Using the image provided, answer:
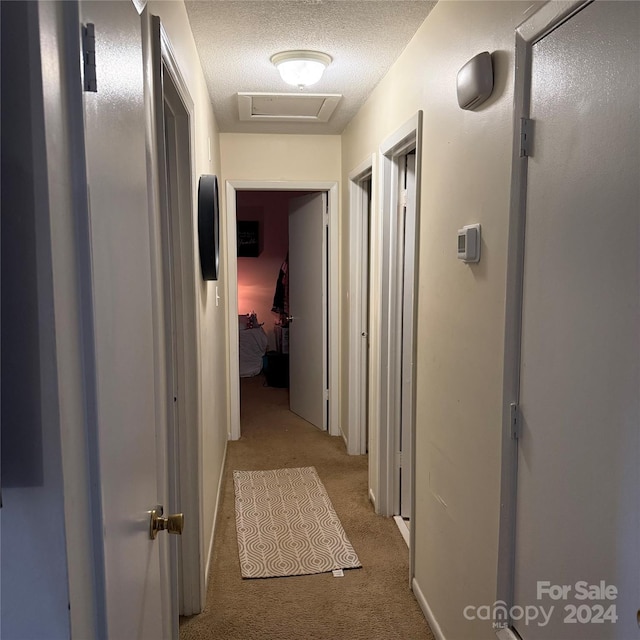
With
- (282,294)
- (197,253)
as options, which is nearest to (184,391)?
(197,253)

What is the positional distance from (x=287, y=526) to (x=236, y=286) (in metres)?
1.96

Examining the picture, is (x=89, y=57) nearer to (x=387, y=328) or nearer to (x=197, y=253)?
(x=197, y=253)

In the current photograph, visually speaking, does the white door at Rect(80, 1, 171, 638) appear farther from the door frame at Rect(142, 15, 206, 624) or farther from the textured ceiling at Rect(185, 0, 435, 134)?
the textured ceiling at Rect(185, 0, 435, 134)

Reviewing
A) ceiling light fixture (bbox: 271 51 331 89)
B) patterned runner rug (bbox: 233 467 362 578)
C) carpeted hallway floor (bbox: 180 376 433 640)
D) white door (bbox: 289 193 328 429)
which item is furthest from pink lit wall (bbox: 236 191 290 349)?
ceiling light fixture (bbox: 271 51 331 89)

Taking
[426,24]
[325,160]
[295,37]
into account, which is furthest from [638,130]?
[325,160]

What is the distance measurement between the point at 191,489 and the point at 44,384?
164 cm

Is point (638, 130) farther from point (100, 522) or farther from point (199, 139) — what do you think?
point (199, 139)

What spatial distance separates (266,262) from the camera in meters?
6.91

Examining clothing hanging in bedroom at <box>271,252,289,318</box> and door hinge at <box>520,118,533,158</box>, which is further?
clothing hanging in bedroom at <box>271,252,289,318</box>

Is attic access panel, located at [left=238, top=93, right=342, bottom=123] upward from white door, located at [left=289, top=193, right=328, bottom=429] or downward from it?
upward

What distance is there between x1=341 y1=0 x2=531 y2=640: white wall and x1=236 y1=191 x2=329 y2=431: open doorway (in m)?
2.11

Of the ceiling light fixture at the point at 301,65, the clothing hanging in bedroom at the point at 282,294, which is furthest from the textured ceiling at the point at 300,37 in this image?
the clothing hanging in bedroom at the point at 282,294

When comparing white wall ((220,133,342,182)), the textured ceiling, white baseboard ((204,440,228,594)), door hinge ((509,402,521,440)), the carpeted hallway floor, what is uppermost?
the textured ceiling

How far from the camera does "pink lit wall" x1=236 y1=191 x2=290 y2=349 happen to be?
6.84 meters
